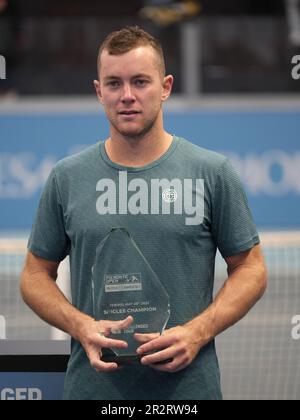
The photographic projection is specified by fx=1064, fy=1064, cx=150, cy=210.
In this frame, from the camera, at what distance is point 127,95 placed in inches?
98.0

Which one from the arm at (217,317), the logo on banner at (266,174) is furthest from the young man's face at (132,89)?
the logo on banner at (266,174)

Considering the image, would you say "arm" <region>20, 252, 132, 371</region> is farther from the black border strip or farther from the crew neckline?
the black border strip

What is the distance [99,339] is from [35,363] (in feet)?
2.55

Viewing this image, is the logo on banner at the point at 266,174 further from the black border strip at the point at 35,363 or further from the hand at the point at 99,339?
the hand at the point at 99,339

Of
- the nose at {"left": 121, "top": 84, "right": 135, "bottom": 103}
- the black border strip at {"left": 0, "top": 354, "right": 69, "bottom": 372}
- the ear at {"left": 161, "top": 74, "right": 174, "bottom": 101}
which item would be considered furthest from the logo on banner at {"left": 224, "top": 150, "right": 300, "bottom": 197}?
the nose at {"left": 121, "top": 84, "right": 135, "bottom": 103}

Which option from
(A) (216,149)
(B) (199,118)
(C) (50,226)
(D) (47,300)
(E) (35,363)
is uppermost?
(B) (199,118)

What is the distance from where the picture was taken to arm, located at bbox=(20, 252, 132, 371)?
2443 mm

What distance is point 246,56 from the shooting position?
9.99 m

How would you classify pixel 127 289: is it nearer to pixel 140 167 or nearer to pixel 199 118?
pixel 140 167

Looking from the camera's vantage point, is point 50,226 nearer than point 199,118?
Yes

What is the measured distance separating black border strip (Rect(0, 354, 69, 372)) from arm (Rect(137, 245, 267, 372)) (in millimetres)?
735

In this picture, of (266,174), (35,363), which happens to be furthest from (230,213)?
(266,174)

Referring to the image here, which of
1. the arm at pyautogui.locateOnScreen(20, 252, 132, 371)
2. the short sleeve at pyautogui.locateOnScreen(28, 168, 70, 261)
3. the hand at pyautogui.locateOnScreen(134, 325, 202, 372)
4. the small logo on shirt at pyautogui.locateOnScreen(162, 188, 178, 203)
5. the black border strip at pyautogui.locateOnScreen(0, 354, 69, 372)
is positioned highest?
the small logo on shirt at pyautogui.locateOnScreen(162, 188, 178, 203)

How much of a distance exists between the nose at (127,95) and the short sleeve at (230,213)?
0.89 ft
